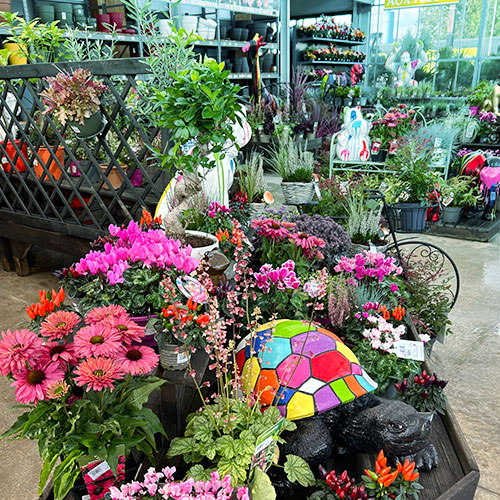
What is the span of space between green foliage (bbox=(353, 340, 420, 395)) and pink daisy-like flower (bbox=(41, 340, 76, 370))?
1.19m

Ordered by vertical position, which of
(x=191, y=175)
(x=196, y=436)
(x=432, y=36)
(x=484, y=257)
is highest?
(x=432, y=36)

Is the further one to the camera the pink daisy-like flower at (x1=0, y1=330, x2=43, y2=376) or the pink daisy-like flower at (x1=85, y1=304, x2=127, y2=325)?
the pink daisy-like flower at (x1=85, y1=304, x2=127, y2=325)

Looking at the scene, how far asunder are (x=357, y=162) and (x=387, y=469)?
3.84 metres

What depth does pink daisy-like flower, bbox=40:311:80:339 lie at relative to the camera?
1.13 m

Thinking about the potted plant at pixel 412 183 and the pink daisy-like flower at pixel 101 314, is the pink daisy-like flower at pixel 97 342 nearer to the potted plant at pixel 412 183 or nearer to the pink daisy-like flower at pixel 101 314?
the pink daisy-like flower at pixel 101 314

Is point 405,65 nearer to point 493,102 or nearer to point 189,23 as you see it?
point 493,102

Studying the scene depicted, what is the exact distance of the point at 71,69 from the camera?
8.86 ft

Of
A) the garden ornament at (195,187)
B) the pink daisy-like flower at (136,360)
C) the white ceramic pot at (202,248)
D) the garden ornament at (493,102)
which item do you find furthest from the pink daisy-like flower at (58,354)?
the garden ornament at (493,102)

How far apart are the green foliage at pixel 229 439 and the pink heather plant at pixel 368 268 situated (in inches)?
43.5

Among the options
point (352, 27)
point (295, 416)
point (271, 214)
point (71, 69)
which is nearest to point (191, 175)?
point (271, 214)

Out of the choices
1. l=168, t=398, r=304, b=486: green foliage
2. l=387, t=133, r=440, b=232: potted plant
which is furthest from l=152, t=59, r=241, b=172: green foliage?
l=387, t=133, r=440, b=232: potted plant

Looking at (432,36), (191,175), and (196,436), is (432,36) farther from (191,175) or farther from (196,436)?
(196,436)

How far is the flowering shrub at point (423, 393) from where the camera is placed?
176 cm

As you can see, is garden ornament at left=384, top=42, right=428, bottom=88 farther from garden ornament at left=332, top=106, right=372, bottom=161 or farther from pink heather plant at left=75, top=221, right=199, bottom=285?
pink heather plant at left=75, top=221, right=199, bottom=285
